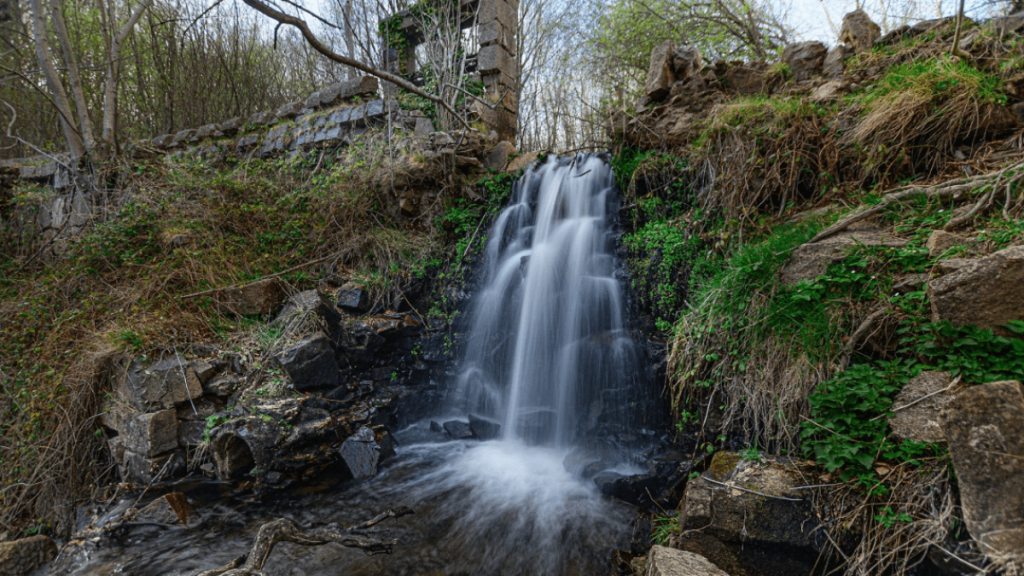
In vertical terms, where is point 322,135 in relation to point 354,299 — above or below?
above

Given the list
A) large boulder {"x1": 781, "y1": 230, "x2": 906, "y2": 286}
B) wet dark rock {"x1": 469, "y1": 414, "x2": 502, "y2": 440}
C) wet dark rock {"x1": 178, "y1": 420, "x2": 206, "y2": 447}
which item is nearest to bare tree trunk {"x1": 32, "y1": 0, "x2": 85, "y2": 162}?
wet dark rock {"x1": 178, "y1": 420, "x2": 206, "y2": 447}

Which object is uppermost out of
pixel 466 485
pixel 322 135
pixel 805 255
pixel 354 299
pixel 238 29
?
pixel 238 29

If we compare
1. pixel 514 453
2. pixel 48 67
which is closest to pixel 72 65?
pixel 48 67

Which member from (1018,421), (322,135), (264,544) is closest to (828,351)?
(1018,421)

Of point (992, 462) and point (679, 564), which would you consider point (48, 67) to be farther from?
point (992, 462)

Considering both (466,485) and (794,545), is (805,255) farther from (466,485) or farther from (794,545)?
(466,485)

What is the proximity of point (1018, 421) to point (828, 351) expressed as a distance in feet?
3.12

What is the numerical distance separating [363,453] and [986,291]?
4.39 m

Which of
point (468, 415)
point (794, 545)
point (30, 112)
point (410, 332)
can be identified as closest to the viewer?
point (794, 545)

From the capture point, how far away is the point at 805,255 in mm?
2959

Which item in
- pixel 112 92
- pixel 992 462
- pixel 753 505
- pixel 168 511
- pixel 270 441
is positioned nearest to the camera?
pixel 992 462

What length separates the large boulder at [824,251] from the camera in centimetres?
279

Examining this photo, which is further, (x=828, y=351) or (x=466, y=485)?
(x=466, y=485)

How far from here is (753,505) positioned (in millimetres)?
2357
